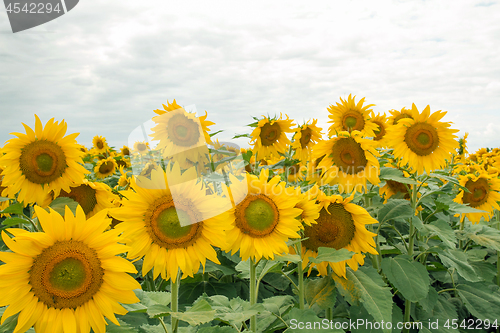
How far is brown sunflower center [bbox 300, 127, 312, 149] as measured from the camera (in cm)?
529

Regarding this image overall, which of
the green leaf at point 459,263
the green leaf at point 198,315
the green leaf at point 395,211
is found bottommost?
the green leaf at point 459,263

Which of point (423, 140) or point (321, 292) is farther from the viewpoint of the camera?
point (423, 140)

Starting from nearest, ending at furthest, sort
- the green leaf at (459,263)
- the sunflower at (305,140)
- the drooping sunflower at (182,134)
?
the drooping sunflower at (182,134)
the green leaf at (459,263)
the sunflower at (305,140)

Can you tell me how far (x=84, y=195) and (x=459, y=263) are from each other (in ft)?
12.8

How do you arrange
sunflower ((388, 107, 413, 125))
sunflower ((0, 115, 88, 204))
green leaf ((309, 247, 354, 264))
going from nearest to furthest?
green leaf ((309, 247, 354, 264)) → sunflower ((0, 115, 88, 204)) → sunflower ((388, 107, 413, 125))

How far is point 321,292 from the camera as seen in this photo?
8.13 ft

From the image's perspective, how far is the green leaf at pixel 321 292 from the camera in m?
2.39

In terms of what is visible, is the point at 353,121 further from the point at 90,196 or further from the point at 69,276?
the point at 69,276

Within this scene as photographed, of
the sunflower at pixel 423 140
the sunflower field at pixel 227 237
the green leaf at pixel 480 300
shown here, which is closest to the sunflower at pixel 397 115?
the sunflower field at pixel 227 237

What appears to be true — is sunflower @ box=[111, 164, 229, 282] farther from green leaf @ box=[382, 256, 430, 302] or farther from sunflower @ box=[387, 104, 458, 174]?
sunflower @ box=[387, 104, 458, 174]

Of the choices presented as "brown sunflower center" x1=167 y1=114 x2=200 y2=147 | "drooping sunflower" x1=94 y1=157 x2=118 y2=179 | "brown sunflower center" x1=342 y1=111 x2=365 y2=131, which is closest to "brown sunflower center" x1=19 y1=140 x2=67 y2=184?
"brown sunflower center" x1=167 y1=114 x2=200 y2=147

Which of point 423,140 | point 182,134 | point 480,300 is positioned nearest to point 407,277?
point 480,300

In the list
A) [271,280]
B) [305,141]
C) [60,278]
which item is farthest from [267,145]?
[60,278]

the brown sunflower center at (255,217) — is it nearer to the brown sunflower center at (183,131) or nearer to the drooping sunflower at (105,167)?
the brown sunflower center at (183,131)
